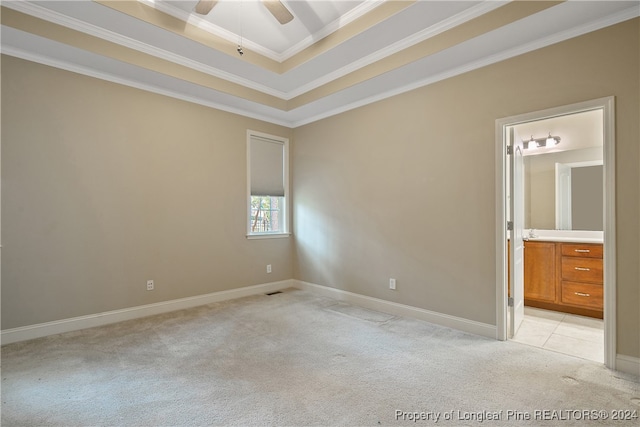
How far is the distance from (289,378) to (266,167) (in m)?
3.35

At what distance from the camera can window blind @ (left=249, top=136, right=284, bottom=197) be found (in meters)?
4.77

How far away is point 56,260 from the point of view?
122 inches

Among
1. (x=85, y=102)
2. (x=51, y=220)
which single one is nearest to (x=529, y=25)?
(x=85, y=102)

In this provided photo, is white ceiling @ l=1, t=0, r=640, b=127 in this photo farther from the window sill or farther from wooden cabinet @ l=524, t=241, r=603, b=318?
wooden cabinet @ l=524, t=241, r=603, b=318

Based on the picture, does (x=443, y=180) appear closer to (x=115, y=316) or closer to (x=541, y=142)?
(x=541, y=142)

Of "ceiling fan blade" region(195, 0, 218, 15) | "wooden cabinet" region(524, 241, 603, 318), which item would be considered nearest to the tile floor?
"wooden cabinet" region(524, 241, 603, 318)

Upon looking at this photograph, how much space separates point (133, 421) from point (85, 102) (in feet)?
10.3

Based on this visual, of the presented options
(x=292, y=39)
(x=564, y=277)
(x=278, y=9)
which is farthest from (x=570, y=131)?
(x=278, y=9)

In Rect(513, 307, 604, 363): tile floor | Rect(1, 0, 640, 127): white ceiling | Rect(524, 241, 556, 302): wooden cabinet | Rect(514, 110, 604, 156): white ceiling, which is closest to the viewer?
Rect(1, 0, 640, 127): white ceiling

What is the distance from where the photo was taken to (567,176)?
441 centimetres

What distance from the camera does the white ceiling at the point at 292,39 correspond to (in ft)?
8.41

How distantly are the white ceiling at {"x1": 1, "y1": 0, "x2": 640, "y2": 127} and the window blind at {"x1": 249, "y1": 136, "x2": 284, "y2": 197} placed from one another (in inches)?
37.8

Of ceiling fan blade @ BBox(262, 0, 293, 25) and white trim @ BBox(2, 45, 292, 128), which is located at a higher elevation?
ceiling fan blade @ BBox(262, 0, 293, 25)

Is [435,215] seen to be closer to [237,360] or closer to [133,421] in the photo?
[237,360]
